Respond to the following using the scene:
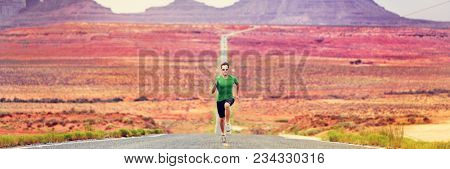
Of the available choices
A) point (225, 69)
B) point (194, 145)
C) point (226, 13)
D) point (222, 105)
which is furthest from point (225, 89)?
point (226, 13)

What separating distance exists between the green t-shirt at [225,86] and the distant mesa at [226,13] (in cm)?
12962

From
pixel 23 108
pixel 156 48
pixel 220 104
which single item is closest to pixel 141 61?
pixel 156 48

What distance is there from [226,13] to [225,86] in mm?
156045

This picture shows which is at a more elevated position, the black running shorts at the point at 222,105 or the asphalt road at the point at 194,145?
the black running shorts at the point at 222,105

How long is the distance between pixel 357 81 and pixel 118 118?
3566cm

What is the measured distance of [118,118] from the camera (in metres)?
69.2

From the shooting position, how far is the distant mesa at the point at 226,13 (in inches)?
5969

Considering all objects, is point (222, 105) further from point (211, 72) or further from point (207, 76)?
point (211, 72)

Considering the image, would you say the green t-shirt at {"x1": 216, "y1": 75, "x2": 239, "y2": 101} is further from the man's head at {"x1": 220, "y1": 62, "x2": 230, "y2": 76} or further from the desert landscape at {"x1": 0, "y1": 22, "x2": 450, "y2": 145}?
the desert landscape at {"x1": 0, "y1": 22, "x2": 450, "y2": 145}

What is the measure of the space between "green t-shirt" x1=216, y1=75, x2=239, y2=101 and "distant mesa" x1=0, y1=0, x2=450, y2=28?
129618mm

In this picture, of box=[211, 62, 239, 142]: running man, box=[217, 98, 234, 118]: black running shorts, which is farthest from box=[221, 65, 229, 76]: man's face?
box=[217, 98, 234, 118]: black running shorts

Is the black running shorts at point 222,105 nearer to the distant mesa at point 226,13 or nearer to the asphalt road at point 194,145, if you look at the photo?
the asphalt road at point 194,145

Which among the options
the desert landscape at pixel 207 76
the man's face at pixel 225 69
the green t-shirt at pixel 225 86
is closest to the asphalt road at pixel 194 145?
the green t-shirt at pixel 225 86

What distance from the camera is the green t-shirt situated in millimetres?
14922
